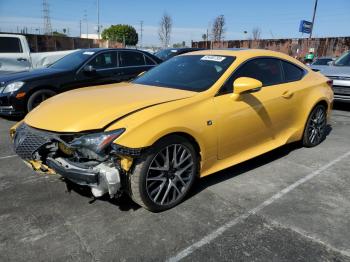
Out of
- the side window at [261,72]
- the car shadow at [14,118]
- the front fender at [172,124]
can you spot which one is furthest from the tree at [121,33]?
the front fender at [172,124]

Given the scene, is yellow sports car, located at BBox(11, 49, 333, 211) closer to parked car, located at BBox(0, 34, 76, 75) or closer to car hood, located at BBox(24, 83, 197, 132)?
car hood, located at BBox(24, 83, 197, 132)

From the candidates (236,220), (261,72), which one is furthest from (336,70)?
(236,220)

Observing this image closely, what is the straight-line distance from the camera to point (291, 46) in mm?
33188

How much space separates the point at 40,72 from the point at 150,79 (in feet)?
12.5

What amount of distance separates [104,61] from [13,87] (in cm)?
204

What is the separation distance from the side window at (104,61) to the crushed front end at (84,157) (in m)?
4.72

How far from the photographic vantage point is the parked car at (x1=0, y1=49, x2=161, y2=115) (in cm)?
692

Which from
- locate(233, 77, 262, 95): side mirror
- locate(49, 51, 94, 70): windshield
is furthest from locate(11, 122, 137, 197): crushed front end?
locate(49, 51, 94, 70): windshield

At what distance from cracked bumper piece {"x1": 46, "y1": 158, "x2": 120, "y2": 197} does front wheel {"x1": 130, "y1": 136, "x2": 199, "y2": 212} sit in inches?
7.2

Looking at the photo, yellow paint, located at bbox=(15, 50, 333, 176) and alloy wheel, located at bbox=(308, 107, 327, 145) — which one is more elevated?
yellow paint, located at bbox=(15, 50, 333, 176)

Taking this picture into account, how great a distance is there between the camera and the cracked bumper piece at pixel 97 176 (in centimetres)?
296

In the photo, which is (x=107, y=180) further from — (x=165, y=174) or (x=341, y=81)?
(x=341, y=81)

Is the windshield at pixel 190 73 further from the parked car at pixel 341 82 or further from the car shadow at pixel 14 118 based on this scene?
the parked car at pixel 341 82

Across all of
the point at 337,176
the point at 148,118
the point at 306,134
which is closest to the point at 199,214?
the point at 148,118
